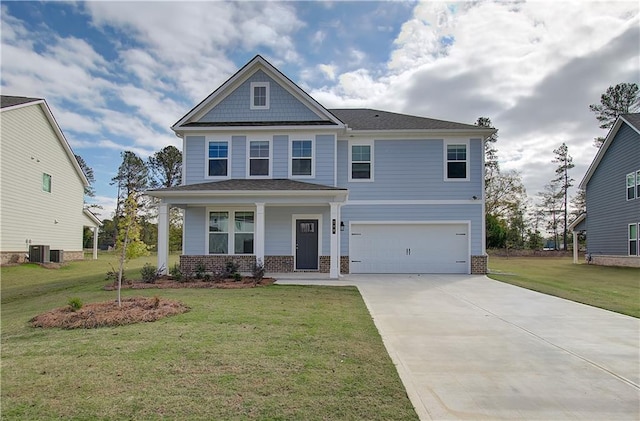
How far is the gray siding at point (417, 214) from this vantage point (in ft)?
54.1

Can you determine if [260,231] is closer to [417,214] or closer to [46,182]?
[417,214]

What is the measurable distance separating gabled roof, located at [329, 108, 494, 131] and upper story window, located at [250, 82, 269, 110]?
359cm

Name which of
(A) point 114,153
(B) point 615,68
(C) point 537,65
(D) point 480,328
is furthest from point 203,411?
(A) point 114,153

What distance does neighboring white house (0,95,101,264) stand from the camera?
19.6m

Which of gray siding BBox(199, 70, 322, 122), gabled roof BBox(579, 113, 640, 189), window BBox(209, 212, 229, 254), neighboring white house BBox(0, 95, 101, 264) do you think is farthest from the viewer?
gabled roof BBox(579, 113, 640, 189)

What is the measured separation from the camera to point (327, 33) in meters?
14.1

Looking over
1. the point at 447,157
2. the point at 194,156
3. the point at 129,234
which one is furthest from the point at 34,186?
the point at 447,157

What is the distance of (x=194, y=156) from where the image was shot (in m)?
16.6

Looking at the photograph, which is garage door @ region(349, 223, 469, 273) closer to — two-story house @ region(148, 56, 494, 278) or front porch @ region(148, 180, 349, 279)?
two-story house @ region(148, 56, 494, 278)

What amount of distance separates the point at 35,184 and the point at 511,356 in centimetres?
2466

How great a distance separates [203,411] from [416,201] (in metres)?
14.1

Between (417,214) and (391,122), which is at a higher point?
(391,122)

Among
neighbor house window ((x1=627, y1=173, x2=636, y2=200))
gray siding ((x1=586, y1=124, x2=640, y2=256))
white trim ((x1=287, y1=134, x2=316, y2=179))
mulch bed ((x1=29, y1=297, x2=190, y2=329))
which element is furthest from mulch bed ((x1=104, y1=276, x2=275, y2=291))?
gray siding ((x1=586, y1=124, x2=640, y2=256))

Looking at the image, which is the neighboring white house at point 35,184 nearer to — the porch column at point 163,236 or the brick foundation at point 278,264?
the porch column at point 163,236
